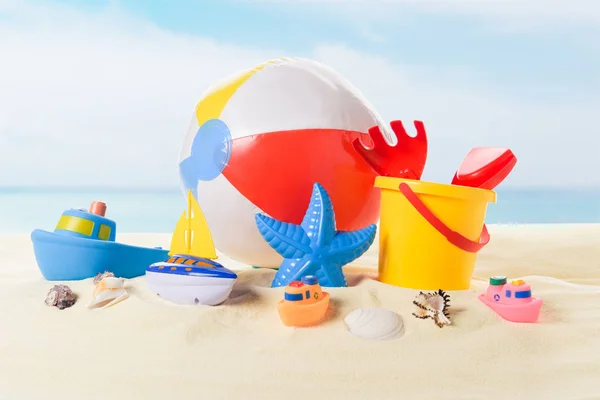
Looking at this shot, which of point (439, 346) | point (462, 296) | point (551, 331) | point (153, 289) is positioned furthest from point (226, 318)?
point (551, 331)

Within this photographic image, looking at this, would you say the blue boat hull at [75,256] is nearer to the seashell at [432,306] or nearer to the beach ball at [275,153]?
the beach ball at [275,153]

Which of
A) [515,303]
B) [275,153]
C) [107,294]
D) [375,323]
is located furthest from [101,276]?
[515,303]

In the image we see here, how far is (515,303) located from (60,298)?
4.69 feet

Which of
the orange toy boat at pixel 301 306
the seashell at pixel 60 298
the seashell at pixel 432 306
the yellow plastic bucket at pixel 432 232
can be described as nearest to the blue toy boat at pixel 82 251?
the seashell at pixel 60 298

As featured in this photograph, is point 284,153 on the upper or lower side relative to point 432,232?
upper

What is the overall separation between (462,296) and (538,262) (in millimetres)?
1541

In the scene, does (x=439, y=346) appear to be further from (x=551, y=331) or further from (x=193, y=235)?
(x=193, y=235)

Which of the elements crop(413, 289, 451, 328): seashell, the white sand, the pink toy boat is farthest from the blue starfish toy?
the pink toy boat

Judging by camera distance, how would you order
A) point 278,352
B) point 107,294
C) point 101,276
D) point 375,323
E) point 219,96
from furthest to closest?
point 219,96, point 101,276, point 107,294, point 375,323, point 278,352

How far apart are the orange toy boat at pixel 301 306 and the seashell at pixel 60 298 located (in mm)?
739

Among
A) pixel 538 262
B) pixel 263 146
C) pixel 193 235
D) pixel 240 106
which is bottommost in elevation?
pixel 538 262

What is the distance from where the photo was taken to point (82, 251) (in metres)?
2.32

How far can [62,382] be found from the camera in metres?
1.49

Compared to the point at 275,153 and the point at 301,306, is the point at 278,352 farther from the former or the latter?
the point at 275,153
